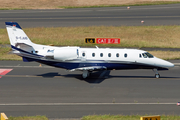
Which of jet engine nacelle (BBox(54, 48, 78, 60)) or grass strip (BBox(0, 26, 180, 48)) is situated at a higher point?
grass strip (BBox(0, 26, 180, 48))

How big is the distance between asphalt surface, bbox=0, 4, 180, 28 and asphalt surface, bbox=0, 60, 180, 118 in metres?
22.6

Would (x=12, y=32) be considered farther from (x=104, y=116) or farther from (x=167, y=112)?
(x=167, y=112)

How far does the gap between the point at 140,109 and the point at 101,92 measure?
4883 mm

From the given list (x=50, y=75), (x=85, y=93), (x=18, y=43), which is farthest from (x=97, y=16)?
A: (x=85, y=93)

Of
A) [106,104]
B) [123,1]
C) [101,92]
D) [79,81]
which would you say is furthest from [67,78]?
[123,1]

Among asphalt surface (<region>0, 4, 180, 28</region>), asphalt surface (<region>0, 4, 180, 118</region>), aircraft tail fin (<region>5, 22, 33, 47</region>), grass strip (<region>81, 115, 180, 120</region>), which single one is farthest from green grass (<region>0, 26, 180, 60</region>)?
grass strip (<region>81, 115, 180, 120</region>)

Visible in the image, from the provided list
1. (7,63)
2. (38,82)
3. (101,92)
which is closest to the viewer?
(101,92)

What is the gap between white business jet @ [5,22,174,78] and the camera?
29.3 m

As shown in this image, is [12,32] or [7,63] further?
[7,63]

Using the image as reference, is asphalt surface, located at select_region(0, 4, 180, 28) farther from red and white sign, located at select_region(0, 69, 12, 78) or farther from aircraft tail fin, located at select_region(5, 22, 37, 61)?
aircraft tail fin, located at select_region(5, 22, 37, 61)

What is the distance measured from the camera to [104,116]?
1984 centimetres

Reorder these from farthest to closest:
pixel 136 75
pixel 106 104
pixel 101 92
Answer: pixel 136 75 → pixel 101 92 → pixel 106 104

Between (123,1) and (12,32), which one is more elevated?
(123,1)

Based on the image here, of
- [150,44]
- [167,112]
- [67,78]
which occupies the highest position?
[150,44]
